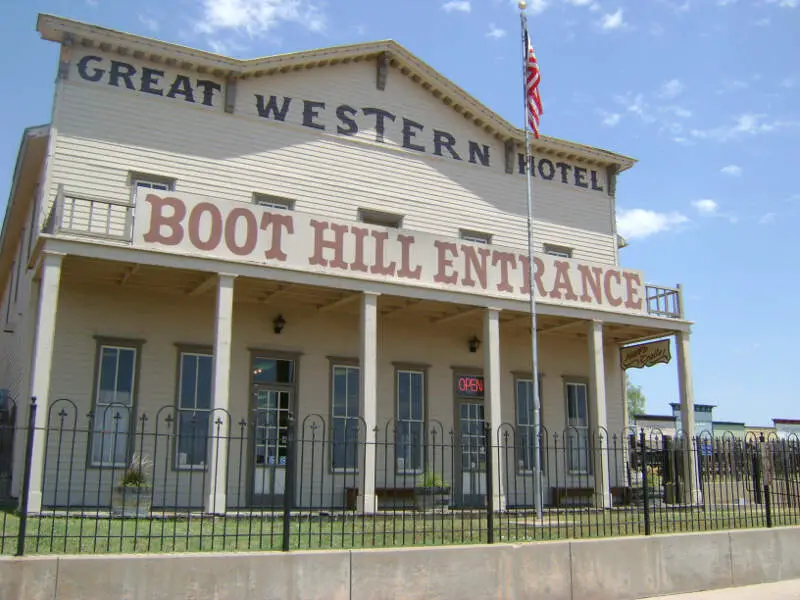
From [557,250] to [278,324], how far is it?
853cm

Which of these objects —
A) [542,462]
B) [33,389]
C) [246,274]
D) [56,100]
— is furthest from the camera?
[542,462]

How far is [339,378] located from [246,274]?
4.39 m

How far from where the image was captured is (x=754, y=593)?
11.1 metres

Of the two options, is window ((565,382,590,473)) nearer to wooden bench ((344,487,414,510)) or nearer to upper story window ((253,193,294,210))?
wooden bench ((344,487,414,510))

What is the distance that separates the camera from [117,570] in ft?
25.6

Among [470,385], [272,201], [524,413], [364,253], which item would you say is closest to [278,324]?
[364,253]

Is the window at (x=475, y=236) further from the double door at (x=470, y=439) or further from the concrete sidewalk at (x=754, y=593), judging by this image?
the concrete sidewalk at (x=754, y=593)

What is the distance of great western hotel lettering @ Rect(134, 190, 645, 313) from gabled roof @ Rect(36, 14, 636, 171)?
4.26 metres

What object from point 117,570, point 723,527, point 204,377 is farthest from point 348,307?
point 117,570

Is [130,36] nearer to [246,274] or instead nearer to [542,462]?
[246,274]

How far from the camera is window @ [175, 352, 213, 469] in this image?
1596 centimetres

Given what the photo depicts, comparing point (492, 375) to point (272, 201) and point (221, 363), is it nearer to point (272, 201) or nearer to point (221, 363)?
point (221, 363)

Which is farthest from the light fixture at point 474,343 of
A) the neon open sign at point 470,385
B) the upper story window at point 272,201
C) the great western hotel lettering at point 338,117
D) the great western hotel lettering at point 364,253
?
the upper story window at point 272,201

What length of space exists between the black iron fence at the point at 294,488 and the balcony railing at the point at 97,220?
3127mm
